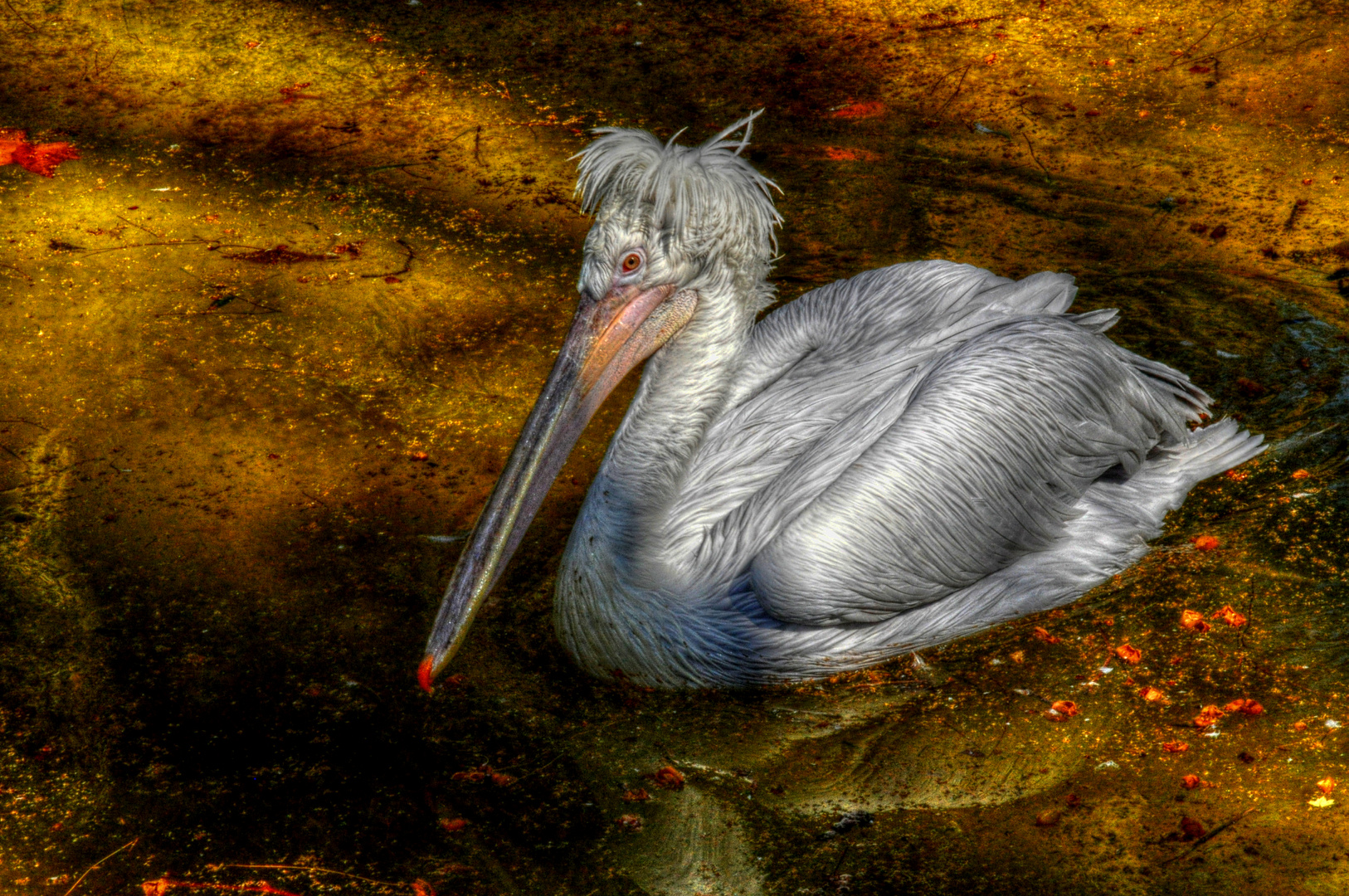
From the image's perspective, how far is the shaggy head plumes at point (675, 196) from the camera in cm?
274

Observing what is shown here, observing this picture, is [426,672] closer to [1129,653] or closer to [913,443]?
[913,443]

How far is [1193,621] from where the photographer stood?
3.09 meters

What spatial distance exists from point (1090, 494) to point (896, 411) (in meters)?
0.52

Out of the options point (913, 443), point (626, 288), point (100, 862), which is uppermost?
point (626, 288)

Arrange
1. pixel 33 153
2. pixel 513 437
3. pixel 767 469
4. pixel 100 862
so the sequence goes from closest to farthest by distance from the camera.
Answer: pixel 100 862 < pixel 767 469 < pixel 513 437 < pixel 33 153

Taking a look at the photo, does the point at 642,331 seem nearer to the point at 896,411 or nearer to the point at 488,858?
the point at 896,411

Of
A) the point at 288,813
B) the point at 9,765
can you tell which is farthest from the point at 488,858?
the point at 9,765

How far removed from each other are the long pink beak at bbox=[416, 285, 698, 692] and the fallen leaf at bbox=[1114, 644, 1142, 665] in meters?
1.17

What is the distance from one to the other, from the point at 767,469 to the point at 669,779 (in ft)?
2.24

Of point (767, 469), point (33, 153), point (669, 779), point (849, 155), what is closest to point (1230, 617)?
point (767, 469)

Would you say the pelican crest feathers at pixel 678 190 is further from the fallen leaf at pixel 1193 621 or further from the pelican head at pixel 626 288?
the fallen leaf at pixel 1193 621

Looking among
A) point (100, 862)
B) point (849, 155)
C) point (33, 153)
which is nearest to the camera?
point (100, 862)

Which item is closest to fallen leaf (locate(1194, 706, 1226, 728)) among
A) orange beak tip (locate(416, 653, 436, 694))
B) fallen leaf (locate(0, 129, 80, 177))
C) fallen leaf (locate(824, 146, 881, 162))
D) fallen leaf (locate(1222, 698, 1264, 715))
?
fallen leaf (locate(1222, 698, 1264, 715))

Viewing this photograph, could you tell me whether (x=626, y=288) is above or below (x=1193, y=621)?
above
